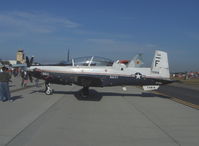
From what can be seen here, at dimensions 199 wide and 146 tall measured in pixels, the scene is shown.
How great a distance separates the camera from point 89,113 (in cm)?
848

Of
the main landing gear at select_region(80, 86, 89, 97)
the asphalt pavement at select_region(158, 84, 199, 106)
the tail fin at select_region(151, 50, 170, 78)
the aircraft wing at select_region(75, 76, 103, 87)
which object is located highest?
the tail fin at select_region(151, 50, 170, 78)

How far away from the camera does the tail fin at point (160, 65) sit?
14.2m

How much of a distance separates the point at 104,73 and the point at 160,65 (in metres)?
3.35

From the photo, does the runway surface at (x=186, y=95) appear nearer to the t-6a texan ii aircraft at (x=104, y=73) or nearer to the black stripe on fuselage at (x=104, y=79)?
the t-6a texan ii aircraft at (x=104, y=73)

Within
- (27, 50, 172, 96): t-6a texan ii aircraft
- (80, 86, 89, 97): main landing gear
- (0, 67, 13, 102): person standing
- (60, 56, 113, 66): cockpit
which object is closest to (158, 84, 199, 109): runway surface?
(27, 50, 172, 96): t-6a texan ii aircraft

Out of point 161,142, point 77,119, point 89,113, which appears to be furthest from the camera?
point 89,113

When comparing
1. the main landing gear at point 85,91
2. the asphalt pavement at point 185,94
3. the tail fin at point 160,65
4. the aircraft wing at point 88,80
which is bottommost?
the asphalt pavement at point 185,94

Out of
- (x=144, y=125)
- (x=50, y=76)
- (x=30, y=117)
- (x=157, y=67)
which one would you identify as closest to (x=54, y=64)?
(x=50, y=76)

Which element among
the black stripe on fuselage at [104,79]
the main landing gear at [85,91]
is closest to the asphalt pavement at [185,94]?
the black stripe on fuselage at [104,79]

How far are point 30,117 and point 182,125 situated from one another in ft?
14.5

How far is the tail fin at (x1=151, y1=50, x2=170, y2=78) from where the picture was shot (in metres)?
14.2

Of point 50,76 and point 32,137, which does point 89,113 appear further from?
point 50,76

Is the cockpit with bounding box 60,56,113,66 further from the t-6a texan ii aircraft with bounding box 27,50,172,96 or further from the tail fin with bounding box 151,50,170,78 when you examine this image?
the tail fin with bounding box 151,50,170,78

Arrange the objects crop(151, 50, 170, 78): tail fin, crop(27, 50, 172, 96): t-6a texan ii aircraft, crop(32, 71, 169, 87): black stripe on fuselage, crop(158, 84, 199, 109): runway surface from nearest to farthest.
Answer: crop(158, 84, 199, 109): runway surface < crop(32, 71, 169, 87): black stripe on fuselage < crop(27, 50, 172, 96): t-6a texan ii aircraft < crop(151, 50, 170, 78): tail fin
